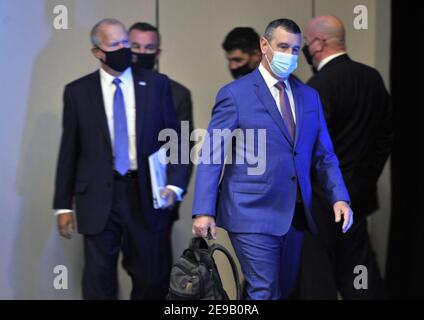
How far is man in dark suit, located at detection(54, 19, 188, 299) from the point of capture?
14.7ft

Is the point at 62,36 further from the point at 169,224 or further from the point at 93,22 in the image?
the point at 169,224

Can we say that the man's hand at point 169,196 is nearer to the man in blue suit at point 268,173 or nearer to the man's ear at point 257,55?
the man in blue suit at point 268,173

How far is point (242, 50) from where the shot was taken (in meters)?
4.59

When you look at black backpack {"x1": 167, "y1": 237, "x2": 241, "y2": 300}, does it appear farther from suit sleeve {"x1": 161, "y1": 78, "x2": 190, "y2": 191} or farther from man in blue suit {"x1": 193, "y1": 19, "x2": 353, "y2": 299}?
suit sleeve {"x1": 161, "y1": 78, "x2": 190, "y2": 191}

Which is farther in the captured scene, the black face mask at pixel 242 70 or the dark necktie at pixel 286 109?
the black face mask at pixel 242 70

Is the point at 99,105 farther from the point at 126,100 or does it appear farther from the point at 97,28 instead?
the point at 97,28

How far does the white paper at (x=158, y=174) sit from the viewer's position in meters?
4.50

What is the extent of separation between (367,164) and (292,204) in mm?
842

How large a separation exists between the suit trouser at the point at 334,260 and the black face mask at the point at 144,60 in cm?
121

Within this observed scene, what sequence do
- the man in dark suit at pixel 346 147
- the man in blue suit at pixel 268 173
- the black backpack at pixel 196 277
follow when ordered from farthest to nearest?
the man in dark suit at pixel 346 147, the man in blue suit at pixel 268 173, the black backpack at pixel 196 277

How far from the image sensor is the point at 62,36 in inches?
180

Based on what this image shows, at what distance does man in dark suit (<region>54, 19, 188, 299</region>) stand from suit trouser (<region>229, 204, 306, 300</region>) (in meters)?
0.64

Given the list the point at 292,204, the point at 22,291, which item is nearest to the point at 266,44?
the point at 292,204

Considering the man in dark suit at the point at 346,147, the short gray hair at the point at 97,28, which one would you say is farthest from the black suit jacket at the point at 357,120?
the short gray hair at the point at 97,28
